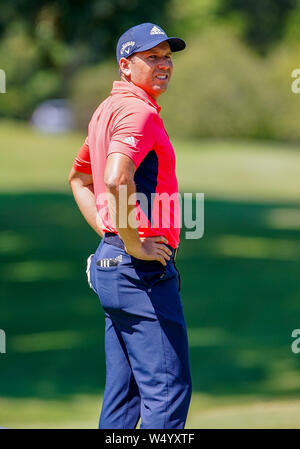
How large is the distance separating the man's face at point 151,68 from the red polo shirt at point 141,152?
4cm

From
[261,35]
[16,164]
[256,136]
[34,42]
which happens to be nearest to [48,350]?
[34,42]

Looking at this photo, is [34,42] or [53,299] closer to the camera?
[53,299]

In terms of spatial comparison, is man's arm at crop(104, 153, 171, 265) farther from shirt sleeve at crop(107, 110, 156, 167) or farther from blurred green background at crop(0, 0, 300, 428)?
blurred green background at crop(0, 0, 300, 428)

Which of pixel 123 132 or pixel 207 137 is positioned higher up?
pixel 207 137

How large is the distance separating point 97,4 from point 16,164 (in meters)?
21.2

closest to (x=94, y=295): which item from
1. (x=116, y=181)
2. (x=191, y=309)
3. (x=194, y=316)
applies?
(x=191, y=309)

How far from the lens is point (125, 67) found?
398 cm

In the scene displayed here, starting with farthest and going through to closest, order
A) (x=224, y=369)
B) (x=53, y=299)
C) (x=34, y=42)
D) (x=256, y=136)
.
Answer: (x=256, y=136), (x=34, y=42), (x=53, y=299), (x=224, y=369)

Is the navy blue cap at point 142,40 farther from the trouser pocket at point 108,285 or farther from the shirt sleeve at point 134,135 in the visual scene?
the trouser pocket at point 108,285

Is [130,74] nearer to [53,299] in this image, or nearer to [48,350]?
[48,350]

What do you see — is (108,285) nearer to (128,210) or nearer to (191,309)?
(128,210)

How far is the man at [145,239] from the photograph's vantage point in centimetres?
373

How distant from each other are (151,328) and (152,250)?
32 centimetres
